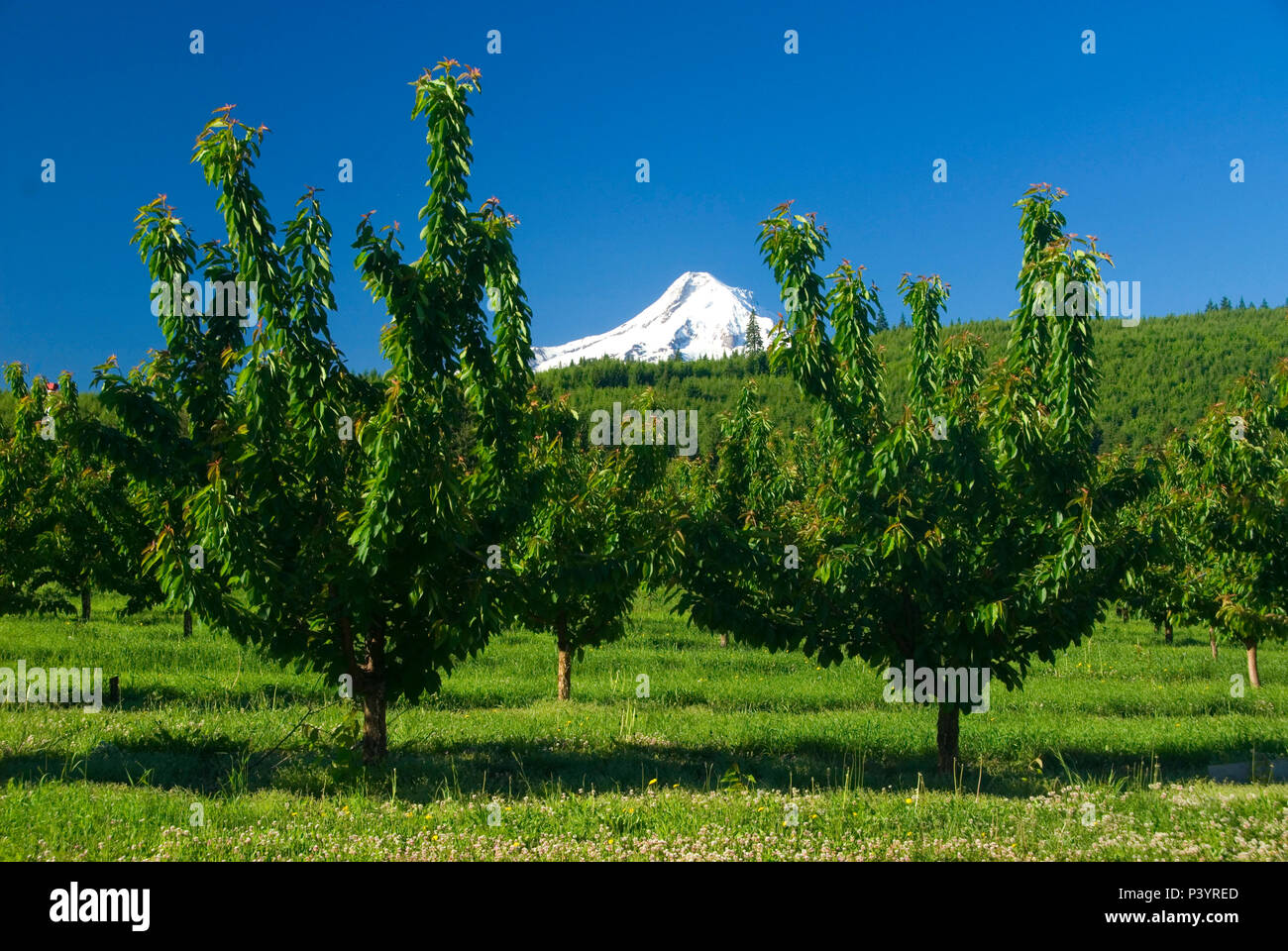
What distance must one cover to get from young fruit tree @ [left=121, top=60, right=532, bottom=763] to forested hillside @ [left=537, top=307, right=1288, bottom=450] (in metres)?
93.6

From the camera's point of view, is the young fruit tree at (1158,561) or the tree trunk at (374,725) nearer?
the tree trunk at (374,725)

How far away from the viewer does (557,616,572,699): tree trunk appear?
16734 mm

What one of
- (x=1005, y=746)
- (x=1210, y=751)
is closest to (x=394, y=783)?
(x=1005, y=746)

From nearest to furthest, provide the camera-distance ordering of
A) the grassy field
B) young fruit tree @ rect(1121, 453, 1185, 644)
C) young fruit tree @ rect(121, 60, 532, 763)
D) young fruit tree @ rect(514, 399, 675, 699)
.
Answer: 1. the grassy field
2. young fruit tree @ rect(121, 60, 532, 763)
3. young fruit tree @ rect(514, 399, 675, 699)
4. young fruit tree @ rect(1121, 453, 1185, 644)

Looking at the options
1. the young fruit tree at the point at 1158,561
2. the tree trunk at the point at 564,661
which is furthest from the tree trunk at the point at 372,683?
the young fruit tree at the point at 1158,561

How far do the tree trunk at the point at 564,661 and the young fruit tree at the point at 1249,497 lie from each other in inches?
424

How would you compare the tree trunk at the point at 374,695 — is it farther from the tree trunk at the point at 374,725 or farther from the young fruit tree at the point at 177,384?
the young fruit tree at the point at 177,384

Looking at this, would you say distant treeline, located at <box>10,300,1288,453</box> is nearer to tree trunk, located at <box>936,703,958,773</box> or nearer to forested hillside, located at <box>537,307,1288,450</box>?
forested hillside, located at <box>537,307,1288,450</box>

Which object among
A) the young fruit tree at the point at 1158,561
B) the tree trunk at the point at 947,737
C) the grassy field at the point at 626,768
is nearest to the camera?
the grassy field at the point at 626,768

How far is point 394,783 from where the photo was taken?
27.0 feet

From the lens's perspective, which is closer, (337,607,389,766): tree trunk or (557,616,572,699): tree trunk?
(337,607,389,766): tree trunk

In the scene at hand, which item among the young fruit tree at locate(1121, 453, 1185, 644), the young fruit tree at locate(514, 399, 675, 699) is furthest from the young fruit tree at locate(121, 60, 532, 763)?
the young fruit tree at locate(1121, 453, 1185, 644)

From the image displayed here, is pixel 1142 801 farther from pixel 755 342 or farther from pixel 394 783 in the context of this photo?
pixel 755 342

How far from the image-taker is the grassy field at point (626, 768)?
663 centimetres
